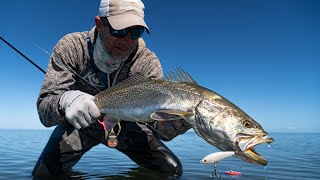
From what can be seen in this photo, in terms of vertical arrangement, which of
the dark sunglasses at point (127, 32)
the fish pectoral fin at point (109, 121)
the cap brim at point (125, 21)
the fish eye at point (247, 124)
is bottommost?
the fish pectoral fin at point (109, 121)

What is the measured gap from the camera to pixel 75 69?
21.3ft

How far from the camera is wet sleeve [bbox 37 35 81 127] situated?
17.5 ft

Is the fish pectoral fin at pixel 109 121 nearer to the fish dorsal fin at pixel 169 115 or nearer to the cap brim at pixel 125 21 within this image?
the fish dorsal fin at pixel 169 115

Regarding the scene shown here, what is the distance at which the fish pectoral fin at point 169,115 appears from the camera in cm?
418

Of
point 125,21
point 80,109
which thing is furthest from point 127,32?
point 80,109

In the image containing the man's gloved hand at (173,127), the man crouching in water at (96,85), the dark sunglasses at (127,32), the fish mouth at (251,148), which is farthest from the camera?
the dark sunglasses at (127,32)

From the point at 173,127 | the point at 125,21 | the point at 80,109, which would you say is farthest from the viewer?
the point at 125,21

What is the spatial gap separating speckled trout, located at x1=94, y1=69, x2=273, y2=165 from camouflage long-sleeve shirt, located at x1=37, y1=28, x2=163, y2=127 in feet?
3.52

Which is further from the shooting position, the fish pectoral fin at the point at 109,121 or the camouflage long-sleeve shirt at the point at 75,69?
the camouflage long-sleeve shirt at the point at 75,69

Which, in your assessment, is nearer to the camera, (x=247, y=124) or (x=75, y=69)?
(x=247, y=124)

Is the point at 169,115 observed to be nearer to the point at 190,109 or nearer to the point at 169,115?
the point at 169,115

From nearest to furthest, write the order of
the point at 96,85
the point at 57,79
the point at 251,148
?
1. the point at 251,148
2. the point at 57,79
3. the point at 96,85

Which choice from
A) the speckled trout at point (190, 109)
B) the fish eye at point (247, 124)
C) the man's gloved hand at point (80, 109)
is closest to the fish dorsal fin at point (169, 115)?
the speckled trout at point (190, 109)

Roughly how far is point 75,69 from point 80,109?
205 centimetres
